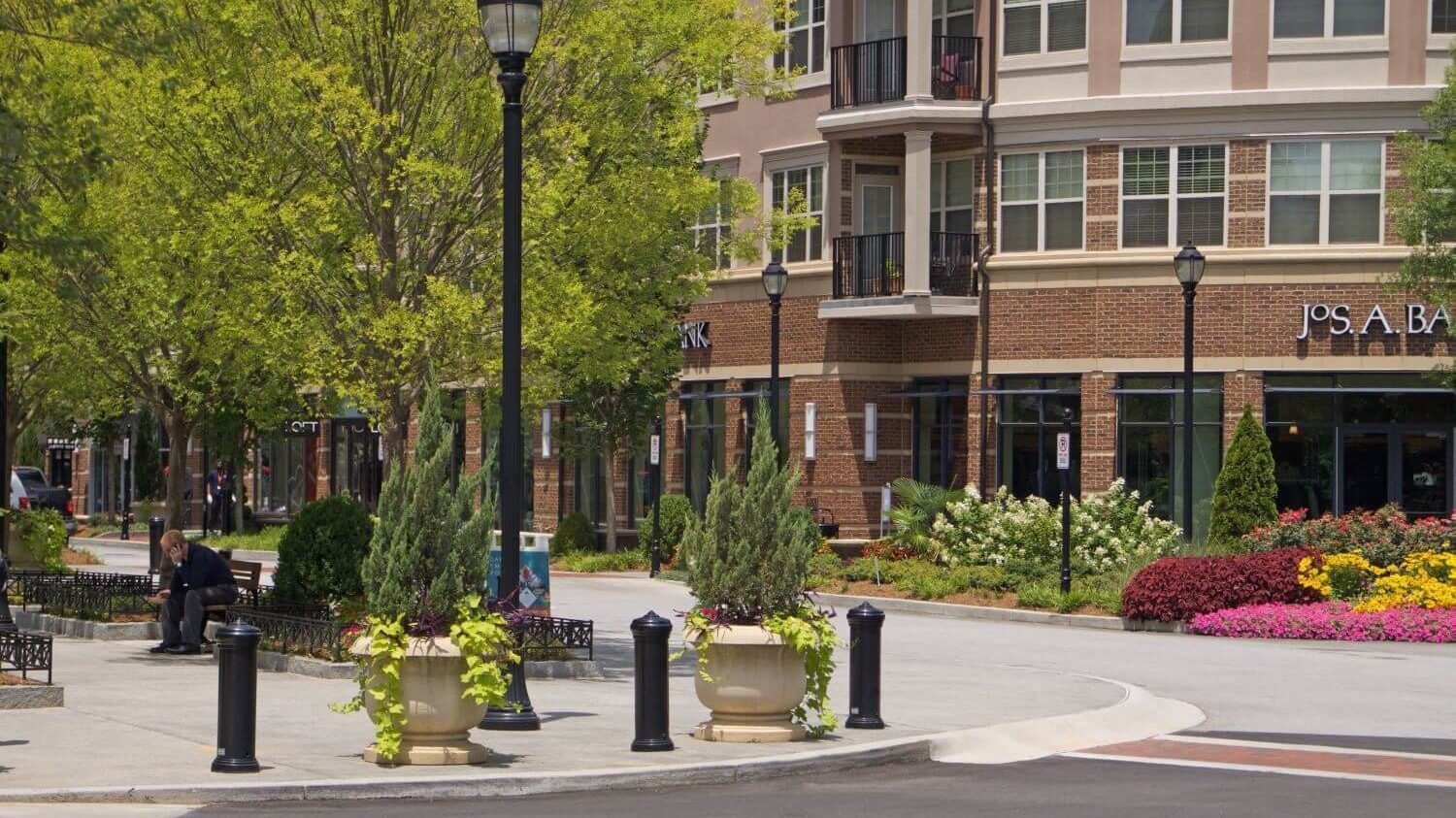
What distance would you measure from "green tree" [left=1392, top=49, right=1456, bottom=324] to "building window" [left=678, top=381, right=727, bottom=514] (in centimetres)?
1486

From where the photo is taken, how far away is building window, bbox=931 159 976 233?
40.3m

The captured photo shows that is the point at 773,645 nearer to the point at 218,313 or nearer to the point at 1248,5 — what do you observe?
the point at 218,313

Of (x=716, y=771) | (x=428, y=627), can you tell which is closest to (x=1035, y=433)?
(x=716, y=771)

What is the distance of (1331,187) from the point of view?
124 ft

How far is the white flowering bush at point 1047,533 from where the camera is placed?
32.9 metres

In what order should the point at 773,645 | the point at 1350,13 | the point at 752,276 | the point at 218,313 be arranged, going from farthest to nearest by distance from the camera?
the point at 752,276
the point at 1350,13
the point at 218,313
the point at 773,645

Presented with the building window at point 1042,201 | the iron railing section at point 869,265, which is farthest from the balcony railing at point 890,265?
the building window at point 1042,201

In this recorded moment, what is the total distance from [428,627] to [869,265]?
2814cm

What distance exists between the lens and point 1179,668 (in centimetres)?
2228

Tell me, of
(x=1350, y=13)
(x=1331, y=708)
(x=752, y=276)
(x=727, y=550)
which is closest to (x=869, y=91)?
(x=752, y=276)

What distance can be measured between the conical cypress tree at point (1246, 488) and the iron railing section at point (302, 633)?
51.2 ft

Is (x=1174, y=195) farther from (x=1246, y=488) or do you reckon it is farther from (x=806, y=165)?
(x=1246, y=488)

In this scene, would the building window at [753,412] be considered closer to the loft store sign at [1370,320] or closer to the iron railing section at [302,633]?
the loft store sign at [1370,320]

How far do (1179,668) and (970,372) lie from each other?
60.4 feet
